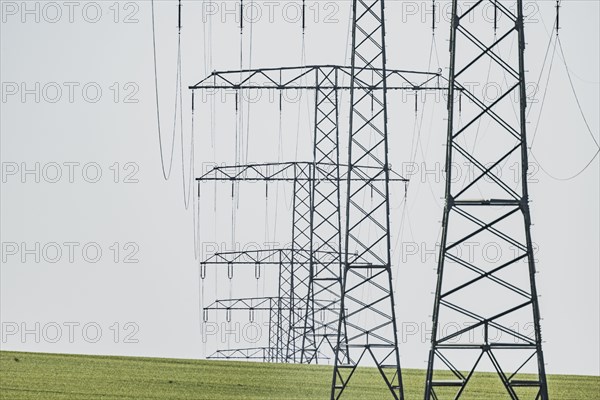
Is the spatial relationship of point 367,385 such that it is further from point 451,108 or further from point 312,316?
point 451,108

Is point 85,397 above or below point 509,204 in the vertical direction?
below

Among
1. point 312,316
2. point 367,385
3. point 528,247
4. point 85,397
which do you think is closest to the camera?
point 528,247

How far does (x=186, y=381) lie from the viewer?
1740 inches

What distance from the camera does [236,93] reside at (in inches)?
1887

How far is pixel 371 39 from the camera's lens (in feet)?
112

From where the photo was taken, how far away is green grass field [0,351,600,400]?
128ft

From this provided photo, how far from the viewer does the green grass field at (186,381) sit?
39125mm

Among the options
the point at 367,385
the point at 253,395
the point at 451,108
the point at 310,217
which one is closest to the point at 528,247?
the point at 451,108

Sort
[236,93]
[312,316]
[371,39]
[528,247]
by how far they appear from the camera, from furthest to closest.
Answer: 1. [312,316]
2. [236,93]
3. [371,39]
4. [528,247]

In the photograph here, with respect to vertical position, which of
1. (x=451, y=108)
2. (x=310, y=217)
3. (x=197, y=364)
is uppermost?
(x=451, y=108)

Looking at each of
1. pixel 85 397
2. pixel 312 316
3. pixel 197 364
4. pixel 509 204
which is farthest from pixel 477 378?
pixel 509 204

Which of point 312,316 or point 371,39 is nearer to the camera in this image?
point 371,39

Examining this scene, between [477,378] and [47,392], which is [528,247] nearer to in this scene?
[47,392]

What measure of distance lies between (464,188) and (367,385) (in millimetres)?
20038
